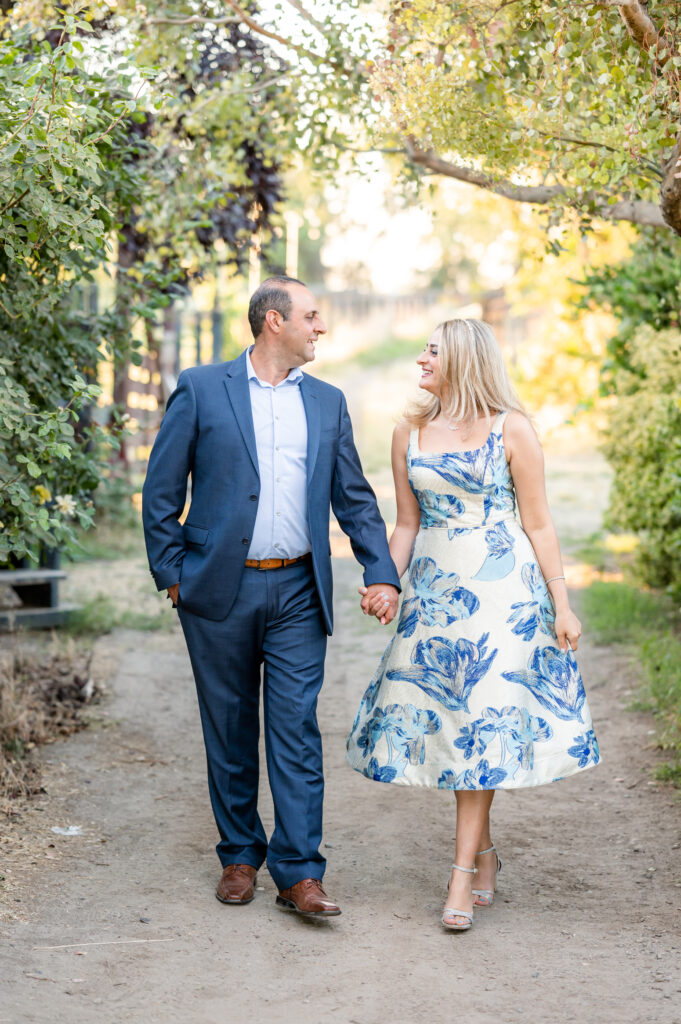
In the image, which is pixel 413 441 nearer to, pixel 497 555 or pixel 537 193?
pixel 497 555

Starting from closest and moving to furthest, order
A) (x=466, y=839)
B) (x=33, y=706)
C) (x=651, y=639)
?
(x=466, y=839) < (x=33, y=706) < (x=651, y=639)

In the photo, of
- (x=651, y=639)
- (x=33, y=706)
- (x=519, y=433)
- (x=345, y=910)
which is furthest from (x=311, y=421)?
(x=651, y=639)

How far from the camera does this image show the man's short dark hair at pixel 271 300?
394 cm

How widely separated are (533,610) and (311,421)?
0.97 m

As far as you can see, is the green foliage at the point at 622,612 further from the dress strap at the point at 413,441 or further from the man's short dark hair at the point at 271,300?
the man's short dark hair at the point at 271,300

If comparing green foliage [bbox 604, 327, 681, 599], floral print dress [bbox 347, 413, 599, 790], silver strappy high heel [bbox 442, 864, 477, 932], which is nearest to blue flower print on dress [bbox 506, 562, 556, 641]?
floral print dress [bbox 347, 413, 599, 790]

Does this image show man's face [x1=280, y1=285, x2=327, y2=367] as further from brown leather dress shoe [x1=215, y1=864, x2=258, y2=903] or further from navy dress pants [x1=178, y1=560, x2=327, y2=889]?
brown leather dress shoe [x1=215, y1=864, x2=258, y2=903]

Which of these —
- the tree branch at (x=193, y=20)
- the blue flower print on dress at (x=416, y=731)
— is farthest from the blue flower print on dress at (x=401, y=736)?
the tree branch at (x=193, y=20)

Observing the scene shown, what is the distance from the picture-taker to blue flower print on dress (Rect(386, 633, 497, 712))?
382 cm

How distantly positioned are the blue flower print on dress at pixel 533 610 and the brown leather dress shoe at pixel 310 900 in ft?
3.48

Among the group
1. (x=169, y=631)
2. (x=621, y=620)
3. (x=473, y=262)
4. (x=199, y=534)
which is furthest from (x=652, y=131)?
(x=473, y=262)

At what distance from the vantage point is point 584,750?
3830 millimetres

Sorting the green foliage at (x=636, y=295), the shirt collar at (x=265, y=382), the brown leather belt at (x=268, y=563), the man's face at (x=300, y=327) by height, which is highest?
the green foliage at (x=636, y=295)

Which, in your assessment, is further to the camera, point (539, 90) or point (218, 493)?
point (539, 90)
